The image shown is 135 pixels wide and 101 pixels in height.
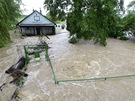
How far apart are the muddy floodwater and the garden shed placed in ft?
27.7

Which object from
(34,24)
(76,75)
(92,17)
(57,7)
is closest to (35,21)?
(34,24)

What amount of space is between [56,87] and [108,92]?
2624 mm

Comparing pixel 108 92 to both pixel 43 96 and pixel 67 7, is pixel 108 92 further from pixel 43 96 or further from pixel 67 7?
pixel 67 7

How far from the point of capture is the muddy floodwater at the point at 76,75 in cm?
673

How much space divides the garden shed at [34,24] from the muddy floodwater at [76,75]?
27.7 feet

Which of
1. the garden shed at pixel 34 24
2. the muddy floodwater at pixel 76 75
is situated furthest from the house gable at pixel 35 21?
the muddy floodwater at pixel 76 75

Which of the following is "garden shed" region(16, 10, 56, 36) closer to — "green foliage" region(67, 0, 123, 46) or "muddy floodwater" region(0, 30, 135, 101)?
"green foliage" region(67, 0, 123, 46)

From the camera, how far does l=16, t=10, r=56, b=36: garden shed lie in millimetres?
20531

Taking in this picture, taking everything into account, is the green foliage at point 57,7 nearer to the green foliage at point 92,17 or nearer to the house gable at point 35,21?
the green foliage at point 92,17

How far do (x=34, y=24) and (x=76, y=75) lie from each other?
47.0 ft

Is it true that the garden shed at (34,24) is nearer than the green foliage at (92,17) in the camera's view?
No

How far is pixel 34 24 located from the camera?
20.7 m

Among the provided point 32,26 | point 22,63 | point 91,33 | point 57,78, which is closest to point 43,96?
point 57,78

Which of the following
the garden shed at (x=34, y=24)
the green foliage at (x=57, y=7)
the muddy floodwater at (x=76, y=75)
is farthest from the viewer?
the garden shed at (x=34, y=24)
